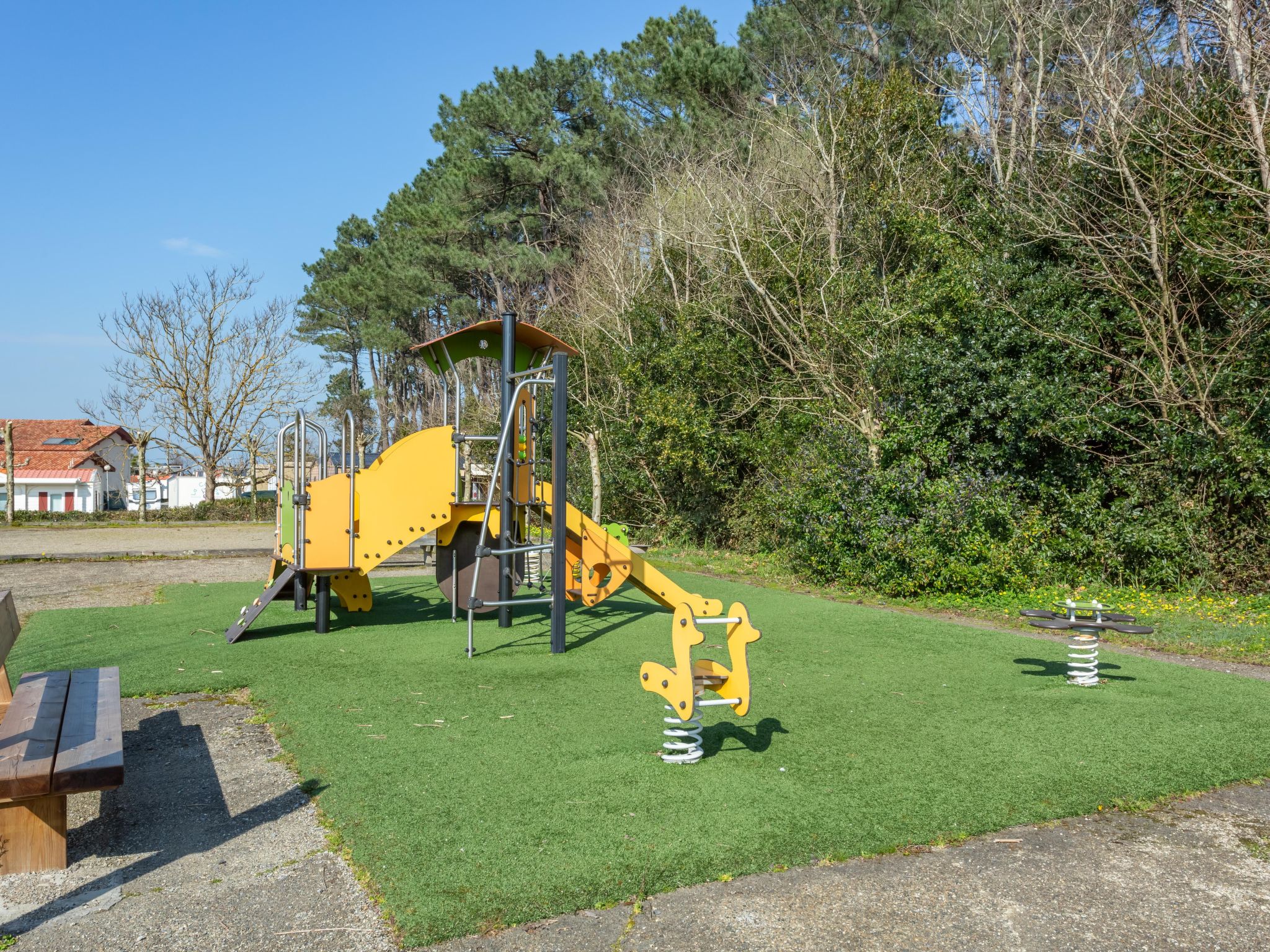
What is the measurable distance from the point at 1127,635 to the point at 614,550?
5.00 metres

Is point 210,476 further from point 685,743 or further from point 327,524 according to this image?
point 685,743

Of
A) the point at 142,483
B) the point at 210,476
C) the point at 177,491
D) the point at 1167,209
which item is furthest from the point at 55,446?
the point at 1167,209

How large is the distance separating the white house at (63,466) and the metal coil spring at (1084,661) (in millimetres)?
52993

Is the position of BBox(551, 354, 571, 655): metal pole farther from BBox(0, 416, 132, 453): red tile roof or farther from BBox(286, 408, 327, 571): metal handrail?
BBox(0, 416, 132, 453): red tile roof

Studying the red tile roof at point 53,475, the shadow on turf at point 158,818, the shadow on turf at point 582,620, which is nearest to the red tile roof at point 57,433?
the red tile roof at point 53,475

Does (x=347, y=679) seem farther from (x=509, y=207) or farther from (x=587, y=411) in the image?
(x=509, y=207)

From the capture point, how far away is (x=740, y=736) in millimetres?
5156

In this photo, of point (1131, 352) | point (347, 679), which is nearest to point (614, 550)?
point (347, 679)

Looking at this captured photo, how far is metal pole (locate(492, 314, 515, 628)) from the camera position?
26.3ft

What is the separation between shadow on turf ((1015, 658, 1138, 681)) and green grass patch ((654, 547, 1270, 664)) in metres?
1.29

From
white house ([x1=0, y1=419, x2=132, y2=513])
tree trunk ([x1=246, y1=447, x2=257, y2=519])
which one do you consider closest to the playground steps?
tree trunk ([x1=246, y1=447, x2=257, y2=519])

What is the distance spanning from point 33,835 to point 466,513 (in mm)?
5396

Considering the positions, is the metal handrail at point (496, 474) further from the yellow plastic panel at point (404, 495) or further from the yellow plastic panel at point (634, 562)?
the yellow plastic panel at point (404, 495)

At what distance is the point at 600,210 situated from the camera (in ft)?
84.0
